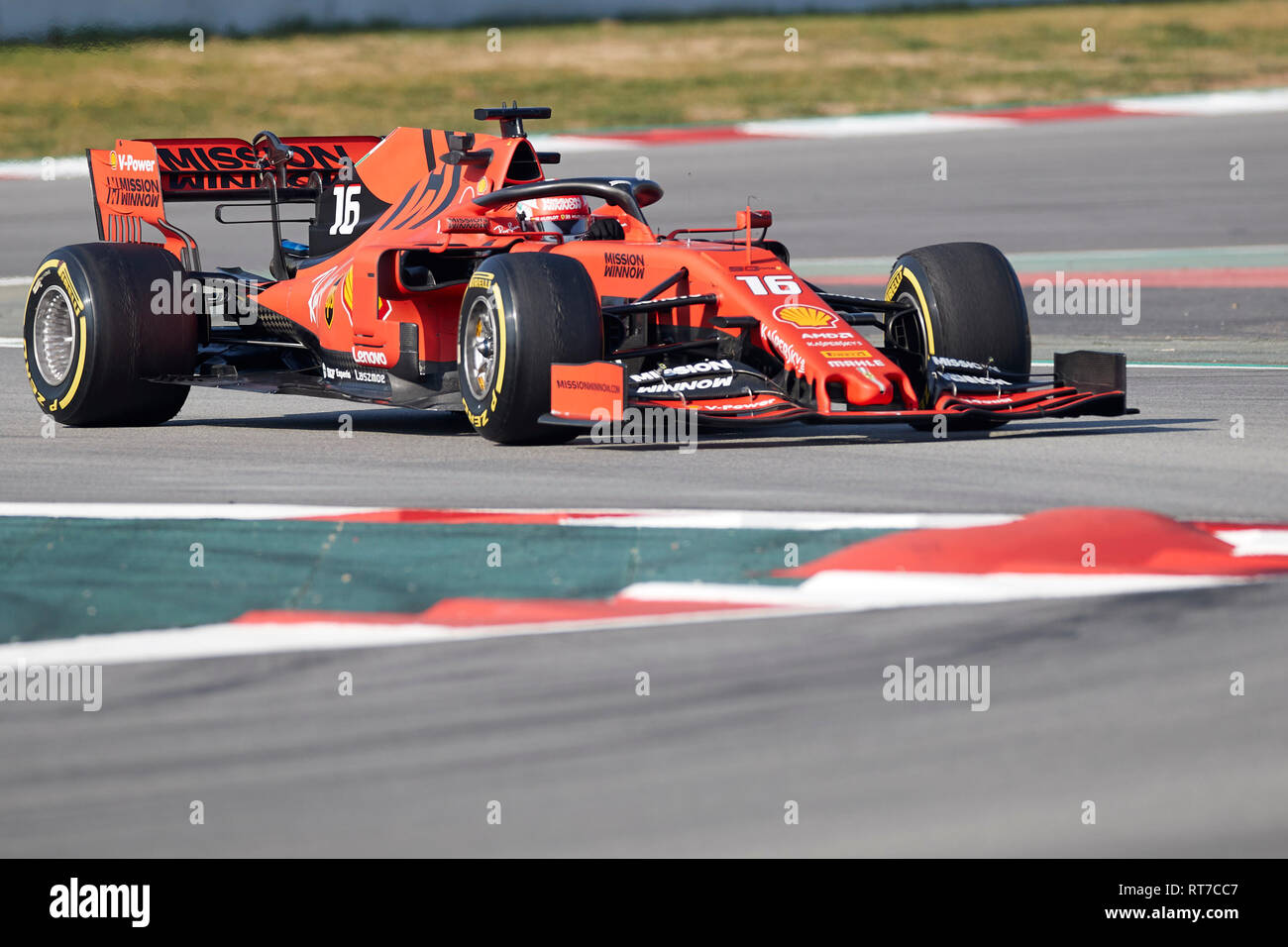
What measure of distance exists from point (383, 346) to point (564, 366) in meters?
1.65

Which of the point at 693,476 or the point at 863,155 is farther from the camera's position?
the point at 863,155

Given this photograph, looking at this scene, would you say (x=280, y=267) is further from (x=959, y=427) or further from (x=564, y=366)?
(x=959, y=427)

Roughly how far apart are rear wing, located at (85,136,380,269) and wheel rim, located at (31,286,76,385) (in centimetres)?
73

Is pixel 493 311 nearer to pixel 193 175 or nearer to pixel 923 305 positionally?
pixel 923 305

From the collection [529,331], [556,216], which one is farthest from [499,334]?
[556,216]

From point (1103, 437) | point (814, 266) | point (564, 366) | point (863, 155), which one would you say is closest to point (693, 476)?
point (564, 366)

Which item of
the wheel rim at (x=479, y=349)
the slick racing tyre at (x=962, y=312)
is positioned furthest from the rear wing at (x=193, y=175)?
the slick racing tyre at (x=962, y=312)

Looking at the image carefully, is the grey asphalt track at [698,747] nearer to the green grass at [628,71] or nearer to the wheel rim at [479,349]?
the wheel rim at [479,349]

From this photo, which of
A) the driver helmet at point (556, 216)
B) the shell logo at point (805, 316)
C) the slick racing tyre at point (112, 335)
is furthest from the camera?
the slick racing tyre at point (112, 335)

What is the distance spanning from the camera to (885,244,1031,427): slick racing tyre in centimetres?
914

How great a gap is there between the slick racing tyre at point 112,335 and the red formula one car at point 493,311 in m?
0.01

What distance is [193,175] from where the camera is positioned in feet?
35.9

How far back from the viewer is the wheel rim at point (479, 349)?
8758 millimetres
